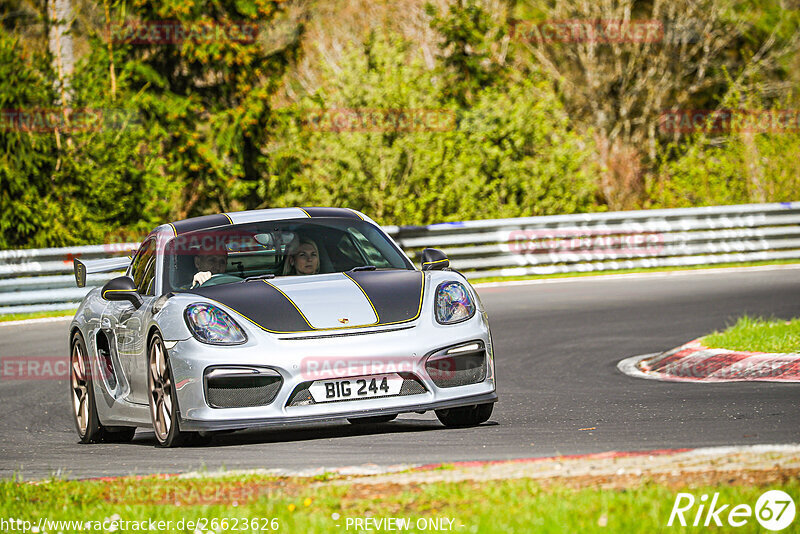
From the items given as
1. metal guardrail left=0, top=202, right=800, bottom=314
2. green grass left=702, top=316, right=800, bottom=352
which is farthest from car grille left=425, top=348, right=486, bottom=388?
metal guardrail left=0, top=202, right=800, bottom=314

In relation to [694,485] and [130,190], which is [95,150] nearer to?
[130,190]

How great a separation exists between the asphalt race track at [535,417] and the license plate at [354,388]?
0.28m

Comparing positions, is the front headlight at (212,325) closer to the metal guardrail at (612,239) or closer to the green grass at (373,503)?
the green grass at (373,503)

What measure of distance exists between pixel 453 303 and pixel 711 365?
3.78m

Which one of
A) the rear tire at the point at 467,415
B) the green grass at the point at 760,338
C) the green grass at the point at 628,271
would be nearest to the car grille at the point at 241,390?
the rear tire at the point at 467,415

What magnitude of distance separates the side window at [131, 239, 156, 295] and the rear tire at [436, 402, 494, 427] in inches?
80.2

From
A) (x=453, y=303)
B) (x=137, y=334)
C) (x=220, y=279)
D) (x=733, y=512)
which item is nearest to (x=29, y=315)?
(x=137, y=334)

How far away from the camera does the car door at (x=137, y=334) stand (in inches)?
321

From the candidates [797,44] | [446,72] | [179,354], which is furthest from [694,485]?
[797,44]

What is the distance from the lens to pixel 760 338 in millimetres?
11180

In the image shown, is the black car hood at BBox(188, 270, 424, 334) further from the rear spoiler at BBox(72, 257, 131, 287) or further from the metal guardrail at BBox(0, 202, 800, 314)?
the metal guardrail at BBox(0, 202, 800, 314)

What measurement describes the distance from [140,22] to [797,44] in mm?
20623

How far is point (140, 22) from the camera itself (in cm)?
2977

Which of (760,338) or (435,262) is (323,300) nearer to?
(435,262)
